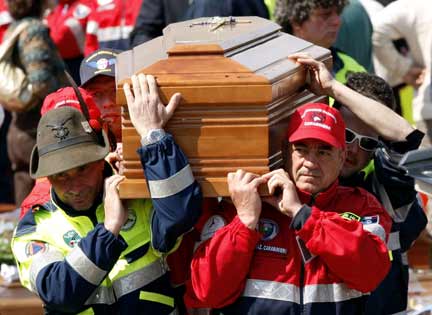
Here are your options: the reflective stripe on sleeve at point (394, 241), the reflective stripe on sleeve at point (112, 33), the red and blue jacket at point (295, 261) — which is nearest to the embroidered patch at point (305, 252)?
the red and blue jacket at point (295, 261)

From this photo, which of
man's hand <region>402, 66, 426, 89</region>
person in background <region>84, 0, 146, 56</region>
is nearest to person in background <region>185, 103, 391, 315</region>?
man's hand <region>402, 66, 426, 89</region>

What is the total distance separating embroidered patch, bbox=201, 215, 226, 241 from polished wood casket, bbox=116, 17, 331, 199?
19cm

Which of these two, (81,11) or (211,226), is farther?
(81,11)

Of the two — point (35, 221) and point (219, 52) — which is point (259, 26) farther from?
point (35, 221)

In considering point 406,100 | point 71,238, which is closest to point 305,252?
point 71,238

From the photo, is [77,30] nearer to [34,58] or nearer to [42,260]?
[34,58]

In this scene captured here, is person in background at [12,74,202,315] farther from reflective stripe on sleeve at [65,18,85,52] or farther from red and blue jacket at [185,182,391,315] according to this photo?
reflective stripe on sleeve at [65,18,85,52]

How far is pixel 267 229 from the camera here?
532cm

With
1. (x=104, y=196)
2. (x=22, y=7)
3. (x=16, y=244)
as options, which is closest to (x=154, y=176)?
(x=104, y=196)

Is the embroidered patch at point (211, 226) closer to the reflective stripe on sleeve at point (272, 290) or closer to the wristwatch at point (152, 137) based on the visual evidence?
the reflective stripe on sleeve at point (272, 290)

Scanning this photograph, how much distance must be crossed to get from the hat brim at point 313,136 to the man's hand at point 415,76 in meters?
4.27

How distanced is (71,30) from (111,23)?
1.52 feet

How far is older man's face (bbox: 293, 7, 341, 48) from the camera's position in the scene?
774cm

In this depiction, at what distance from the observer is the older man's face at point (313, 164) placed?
5242 mm
